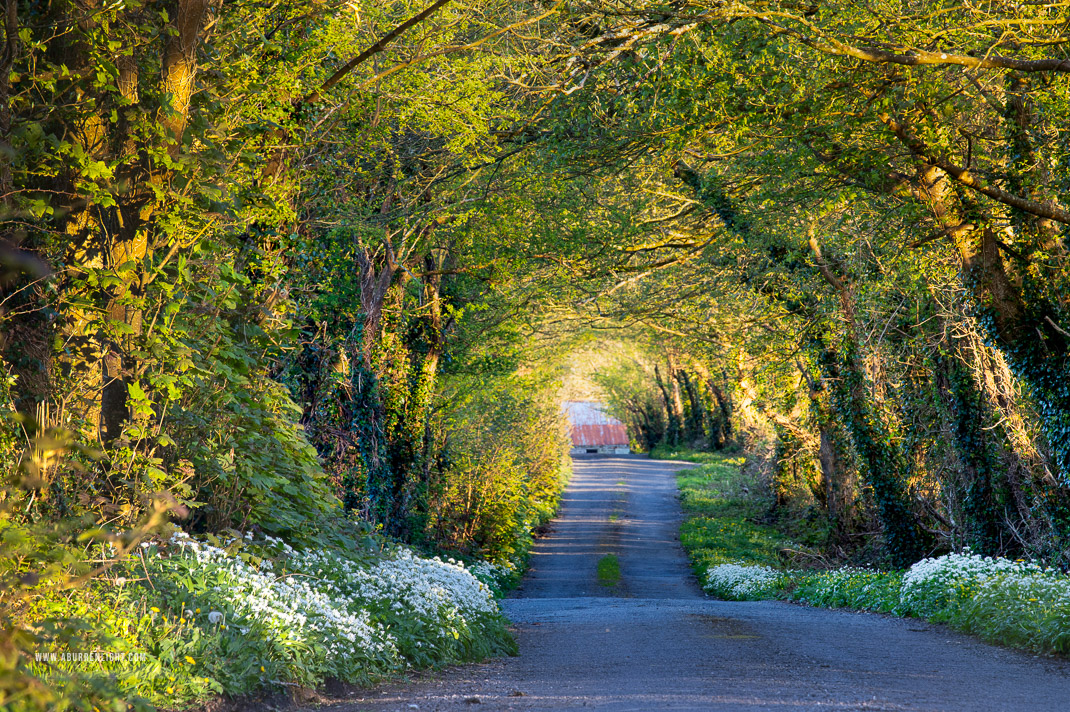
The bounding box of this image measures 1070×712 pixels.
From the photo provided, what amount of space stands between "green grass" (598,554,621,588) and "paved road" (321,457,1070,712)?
635 cm

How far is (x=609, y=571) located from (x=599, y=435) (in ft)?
234

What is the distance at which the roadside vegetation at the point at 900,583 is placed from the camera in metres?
9.54

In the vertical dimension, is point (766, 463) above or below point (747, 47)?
below

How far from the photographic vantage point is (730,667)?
7824mm

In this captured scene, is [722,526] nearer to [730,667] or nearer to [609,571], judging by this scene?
[609,571]

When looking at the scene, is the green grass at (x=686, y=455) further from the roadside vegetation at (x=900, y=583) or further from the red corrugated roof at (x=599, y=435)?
the roadside vegetation at (x=900, y=583)

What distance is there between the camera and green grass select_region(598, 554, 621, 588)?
22.3 m

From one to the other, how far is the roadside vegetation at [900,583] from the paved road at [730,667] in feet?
1.16

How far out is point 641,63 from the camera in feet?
36.0

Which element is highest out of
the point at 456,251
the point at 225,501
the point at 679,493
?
the point at 456,251

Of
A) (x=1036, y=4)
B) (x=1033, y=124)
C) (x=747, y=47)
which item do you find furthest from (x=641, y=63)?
(x=1033, y=124)

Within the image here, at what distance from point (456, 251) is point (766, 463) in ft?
51.0

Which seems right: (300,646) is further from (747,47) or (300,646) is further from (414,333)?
(414,333)

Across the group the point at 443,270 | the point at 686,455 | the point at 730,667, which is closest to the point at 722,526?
the point at 443,270
